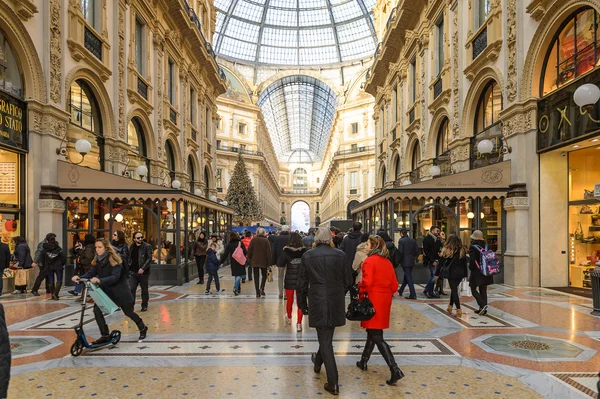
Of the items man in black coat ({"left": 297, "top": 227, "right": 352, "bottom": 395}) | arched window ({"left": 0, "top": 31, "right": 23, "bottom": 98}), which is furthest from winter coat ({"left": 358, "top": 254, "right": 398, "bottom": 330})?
arched window ({"left": 0, "top": 31, "right": 23, "bottom": 98})

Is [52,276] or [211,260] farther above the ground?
[211,260]

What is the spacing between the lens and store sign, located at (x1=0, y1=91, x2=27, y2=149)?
10242mm

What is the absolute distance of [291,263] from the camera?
7.58 metres

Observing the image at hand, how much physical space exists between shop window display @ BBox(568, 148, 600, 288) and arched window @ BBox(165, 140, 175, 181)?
704 inches

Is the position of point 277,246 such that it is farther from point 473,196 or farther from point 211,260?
point 473,196

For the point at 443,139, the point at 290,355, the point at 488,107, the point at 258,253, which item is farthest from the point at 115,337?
the point at 443,139

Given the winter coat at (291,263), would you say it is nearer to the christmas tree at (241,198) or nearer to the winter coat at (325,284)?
the winter coat at (325,284)

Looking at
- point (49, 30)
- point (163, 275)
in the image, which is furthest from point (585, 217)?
point (49, 30)

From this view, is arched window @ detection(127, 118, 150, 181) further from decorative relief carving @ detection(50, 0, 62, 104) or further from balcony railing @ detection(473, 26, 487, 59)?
balcony railing @ detection(473, 26, 487, 59)

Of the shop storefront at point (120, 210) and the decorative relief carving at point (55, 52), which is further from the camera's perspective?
the shop storefront at point (120, 210)

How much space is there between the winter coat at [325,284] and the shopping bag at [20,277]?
935 cm

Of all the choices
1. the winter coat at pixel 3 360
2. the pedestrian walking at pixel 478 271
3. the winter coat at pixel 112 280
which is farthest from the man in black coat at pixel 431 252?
the winter coat at pixel 3 360

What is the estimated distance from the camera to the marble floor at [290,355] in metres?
4.50

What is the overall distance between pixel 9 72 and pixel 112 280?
8163 mm
